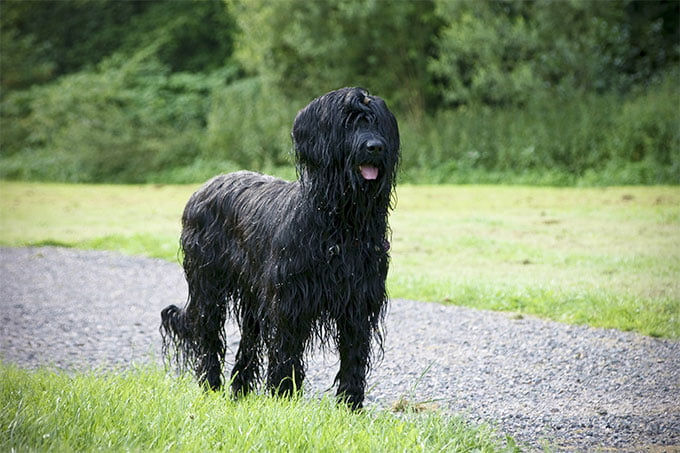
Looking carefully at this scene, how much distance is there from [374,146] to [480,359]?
2905 millimetres

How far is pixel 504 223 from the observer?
13227mm

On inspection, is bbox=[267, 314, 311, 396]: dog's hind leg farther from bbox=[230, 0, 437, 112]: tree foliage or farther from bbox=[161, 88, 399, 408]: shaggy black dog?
bbox=[230, 0, 437, 112]: tree foliage

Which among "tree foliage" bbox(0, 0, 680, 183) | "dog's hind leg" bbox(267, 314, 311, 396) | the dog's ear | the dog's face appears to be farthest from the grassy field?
the dog's ear

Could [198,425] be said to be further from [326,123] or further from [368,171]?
[326,123]

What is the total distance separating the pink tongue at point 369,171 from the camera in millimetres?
3941

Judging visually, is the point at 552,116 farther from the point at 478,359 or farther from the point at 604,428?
the point at 604,428

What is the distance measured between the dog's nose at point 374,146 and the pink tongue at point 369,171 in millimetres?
102

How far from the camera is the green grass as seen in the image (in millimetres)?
3680

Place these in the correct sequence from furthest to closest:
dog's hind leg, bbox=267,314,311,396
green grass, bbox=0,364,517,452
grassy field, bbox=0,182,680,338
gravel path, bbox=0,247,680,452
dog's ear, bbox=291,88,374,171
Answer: grassy field, bbox=0,182,680,338
gravel path, bbox=0,247,680,452
dog's hind leg, bbox=267,314,311,396
dog's ear, bbox=291,88,374,171
green grass, bbox=0,364,517,452

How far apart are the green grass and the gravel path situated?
51cm

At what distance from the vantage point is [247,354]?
500 centimetres

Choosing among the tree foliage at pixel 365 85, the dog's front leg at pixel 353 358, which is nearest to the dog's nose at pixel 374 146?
the dog's front leg at pixel 353 358

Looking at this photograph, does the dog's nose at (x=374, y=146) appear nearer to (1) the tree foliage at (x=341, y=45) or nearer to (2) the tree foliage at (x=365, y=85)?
(2) the tree foliage at (x=365, y=85)

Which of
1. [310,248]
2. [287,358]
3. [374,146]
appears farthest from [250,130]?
[374,146]
